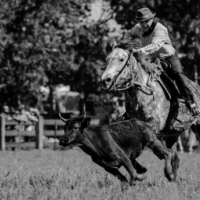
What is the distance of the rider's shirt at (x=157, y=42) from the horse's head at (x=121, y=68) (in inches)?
8.9

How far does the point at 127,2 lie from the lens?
3344cm

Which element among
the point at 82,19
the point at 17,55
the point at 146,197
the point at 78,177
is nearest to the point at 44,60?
the point at 17,55

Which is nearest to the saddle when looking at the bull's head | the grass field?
the grass field

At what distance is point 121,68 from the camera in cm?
1012

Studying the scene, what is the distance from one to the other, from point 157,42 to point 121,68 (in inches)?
32.0

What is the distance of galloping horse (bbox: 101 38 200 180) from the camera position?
399 inches

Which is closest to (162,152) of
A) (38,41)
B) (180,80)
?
(180,80)

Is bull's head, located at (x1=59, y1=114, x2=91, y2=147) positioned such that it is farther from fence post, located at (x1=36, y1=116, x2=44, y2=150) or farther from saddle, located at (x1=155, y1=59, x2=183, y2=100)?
fence post, located at (x1=36, y1=116, x2=44, y2=150)

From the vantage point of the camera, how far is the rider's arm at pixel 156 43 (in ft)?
34.3

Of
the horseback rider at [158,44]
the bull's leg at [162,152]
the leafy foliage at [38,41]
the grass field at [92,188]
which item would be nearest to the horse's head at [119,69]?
the horseback rider at [158,44]

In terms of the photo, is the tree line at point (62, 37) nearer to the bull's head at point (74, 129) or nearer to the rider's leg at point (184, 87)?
the rider's leg at point (184, 87)

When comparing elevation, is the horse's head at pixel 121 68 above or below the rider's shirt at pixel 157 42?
below

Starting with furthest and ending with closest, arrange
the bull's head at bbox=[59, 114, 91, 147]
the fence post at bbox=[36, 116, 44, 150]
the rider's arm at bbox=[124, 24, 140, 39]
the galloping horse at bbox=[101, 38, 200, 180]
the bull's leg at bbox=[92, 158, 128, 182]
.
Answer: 1. the fence post at bbox=[36, 116, 44, 150]
2. the rider's arm at bbox=[124, 24, 140, 39]
3. the galloping horse at bbox=[101, 38, 200, 180]
4. the bull's leg at bbox=[92, 158, 128, 182]
5. the bull's head at bbox=[59, 114, 91, 147]

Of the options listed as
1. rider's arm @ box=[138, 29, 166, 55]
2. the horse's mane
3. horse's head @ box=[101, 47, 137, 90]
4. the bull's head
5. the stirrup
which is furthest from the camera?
the stirrup
